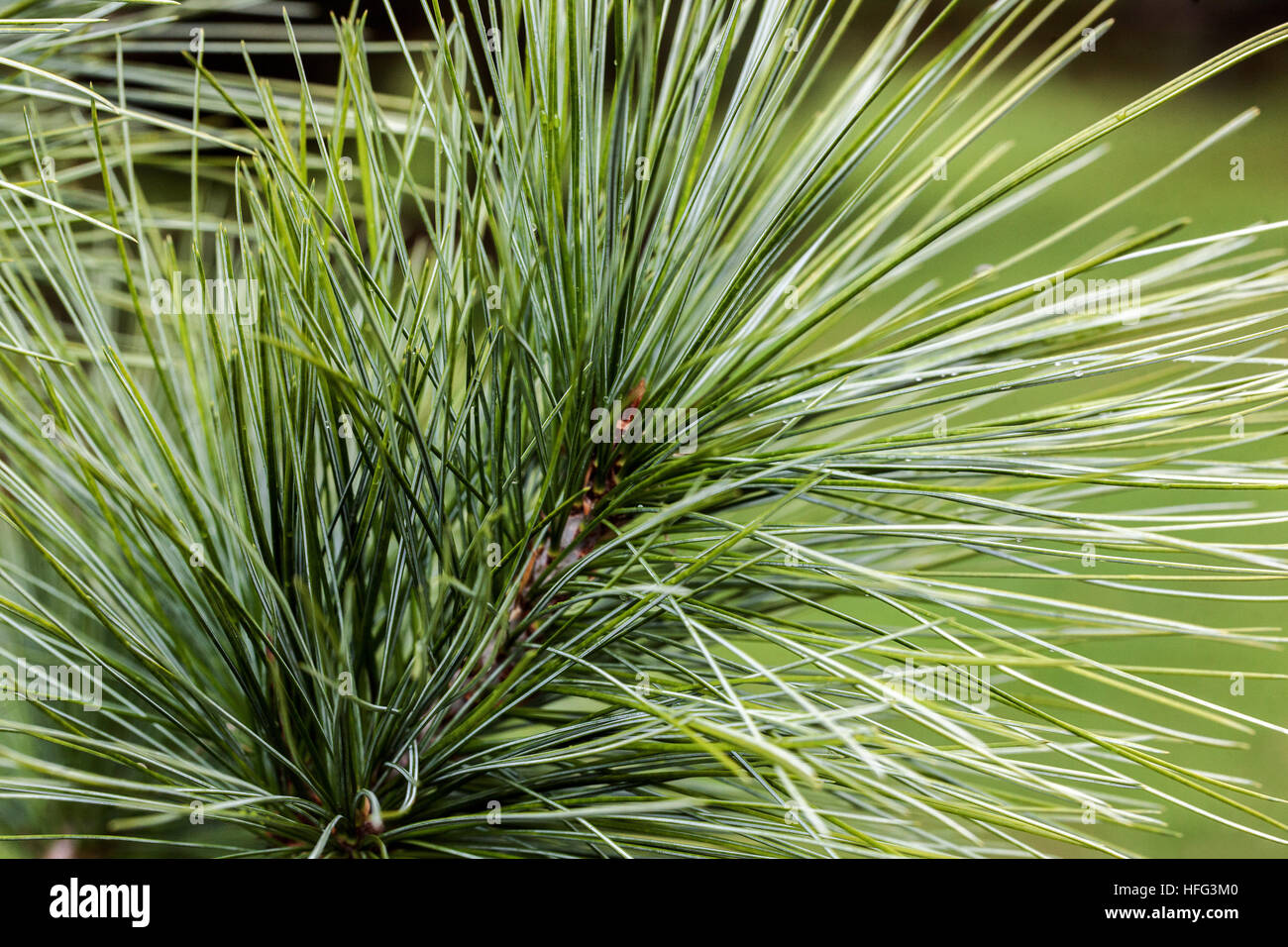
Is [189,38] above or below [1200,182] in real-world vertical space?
below

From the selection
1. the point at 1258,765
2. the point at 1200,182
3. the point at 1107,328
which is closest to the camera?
the point at 1107,328

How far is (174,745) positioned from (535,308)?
0.21 meters

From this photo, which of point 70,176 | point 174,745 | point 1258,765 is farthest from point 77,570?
point 1258,765

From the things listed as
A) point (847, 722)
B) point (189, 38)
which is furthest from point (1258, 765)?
point (189, 38)

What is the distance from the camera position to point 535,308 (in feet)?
0.95

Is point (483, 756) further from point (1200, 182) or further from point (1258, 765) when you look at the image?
point (1200, 182)

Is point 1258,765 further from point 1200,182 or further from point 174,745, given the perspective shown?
point 174,745

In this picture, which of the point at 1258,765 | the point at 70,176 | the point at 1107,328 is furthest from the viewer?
the point at 1258,765

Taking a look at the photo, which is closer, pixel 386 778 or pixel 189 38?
pixel 386 778

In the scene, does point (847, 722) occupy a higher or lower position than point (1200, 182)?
lower

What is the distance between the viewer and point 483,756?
0.28 meters

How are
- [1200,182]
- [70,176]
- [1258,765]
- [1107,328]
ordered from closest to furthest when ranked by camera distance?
[1107,328] → [70,176] → [1258,765] → [1200,182]
